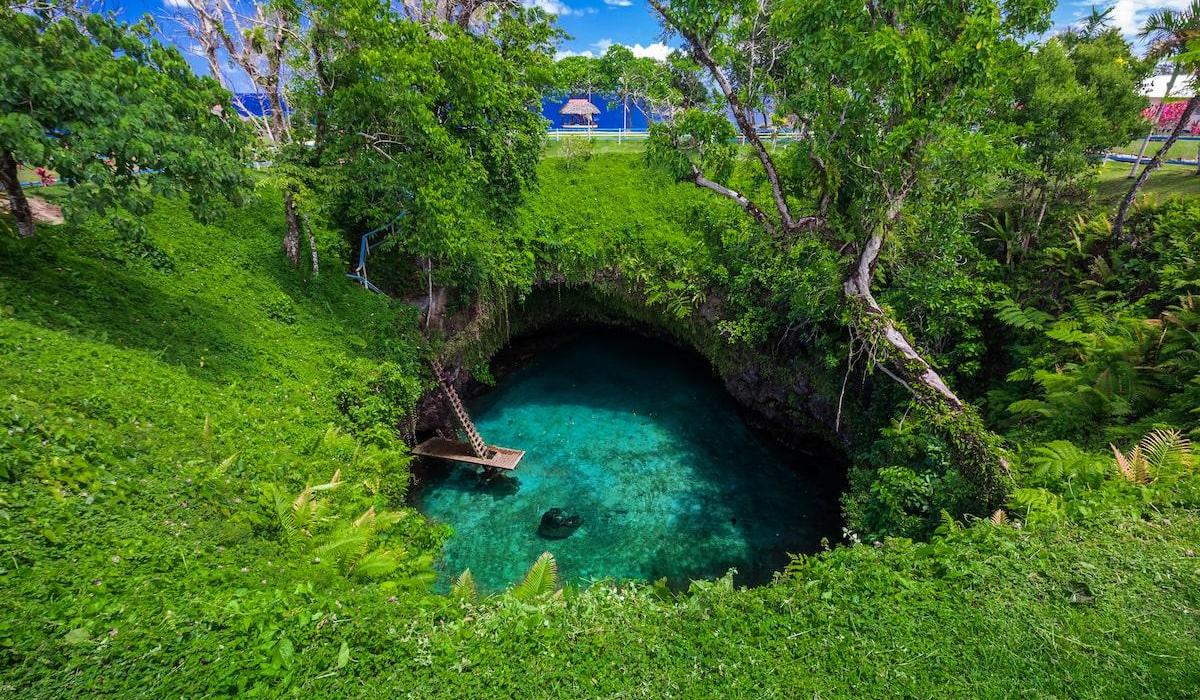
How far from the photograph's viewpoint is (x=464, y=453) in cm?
1449

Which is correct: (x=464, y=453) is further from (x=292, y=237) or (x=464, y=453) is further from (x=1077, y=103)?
(x=1077, y=103)

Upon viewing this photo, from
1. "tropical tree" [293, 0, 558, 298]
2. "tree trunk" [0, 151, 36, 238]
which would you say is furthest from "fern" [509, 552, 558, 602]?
"tree trunk" [0, 151, 36, 238]

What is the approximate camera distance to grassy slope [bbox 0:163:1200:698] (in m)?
4.63

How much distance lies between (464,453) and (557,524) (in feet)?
12.3

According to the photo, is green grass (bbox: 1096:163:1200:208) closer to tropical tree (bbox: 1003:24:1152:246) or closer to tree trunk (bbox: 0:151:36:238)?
tropical tree (bbox: 1003:24:1152:246)

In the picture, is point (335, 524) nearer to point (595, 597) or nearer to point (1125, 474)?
point (595, 597)

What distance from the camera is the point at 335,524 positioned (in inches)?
302

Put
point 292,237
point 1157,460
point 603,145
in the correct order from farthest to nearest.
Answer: point 603,145 → point 292,237 → point 1157,460

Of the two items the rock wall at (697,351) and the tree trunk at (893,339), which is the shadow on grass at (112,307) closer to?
the rock wall at (697,351)

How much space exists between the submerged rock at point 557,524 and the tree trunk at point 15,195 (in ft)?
40.7

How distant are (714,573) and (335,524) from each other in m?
8.75

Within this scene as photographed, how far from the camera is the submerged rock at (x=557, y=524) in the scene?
12711mm

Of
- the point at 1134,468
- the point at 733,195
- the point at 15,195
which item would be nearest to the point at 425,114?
the point at 733,195

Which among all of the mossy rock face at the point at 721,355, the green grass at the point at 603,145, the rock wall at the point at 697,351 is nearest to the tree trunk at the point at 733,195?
the mossy rock face at the point at 721,355
